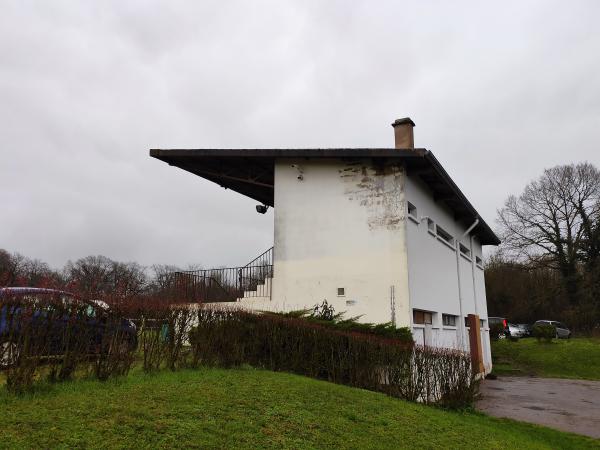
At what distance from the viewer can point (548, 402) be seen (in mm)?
14625

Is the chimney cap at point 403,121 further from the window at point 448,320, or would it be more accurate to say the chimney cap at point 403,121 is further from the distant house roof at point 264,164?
the window at point 448,320

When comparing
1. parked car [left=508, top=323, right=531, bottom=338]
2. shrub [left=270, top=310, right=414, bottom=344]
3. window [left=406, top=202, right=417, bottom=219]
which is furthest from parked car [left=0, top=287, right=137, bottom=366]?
parked car [left=508, top=323, right=531, bottom=338]

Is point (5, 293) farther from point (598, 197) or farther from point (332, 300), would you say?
point (598, 197)

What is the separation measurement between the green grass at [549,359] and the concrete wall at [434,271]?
230 inches

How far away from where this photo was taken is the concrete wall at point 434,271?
1383 centimetres

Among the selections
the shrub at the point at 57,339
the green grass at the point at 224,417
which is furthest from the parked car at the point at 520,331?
the shrub at the point at 57,339

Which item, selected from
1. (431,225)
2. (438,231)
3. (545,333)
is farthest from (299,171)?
(545,333)

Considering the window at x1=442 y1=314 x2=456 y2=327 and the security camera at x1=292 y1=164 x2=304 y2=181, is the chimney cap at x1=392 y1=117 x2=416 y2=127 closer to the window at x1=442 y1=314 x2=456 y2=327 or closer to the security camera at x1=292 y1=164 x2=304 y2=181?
the security camera at x1=292 y1=164 x2=304 y2=181

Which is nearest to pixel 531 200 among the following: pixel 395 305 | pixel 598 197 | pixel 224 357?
pixel 598 197

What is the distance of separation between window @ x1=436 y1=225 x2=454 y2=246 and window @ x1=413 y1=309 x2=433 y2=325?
3381 mm

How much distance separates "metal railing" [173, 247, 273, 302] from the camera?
1516cm

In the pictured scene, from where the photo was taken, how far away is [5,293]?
568cm

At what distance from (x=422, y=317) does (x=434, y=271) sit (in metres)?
2.00

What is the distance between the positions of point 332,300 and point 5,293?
354 inches
